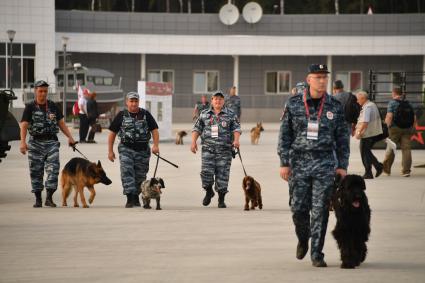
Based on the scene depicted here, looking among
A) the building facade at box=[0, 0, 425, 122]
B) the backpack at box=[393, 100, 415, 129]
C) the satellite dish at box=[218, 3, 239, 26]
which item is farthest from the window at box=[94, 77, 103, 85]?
the backpack at box=[393, 100, 415, 129]

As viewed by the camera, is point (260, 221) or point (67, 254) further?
point (260, 221)

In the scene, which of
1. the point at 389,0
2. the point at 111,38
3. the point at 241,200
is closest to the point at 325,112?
the point at 241,200

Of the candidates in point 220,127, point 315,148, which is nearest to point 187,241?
point 315,148

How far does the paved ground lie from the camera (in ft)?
33.5

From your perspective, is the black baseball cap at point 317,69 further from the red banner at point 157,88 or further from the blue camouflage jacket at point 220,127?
the red banner at point 157,88

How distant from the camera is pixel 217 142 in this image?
16844 millimetres

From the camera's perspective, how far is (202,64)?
67.9 metres

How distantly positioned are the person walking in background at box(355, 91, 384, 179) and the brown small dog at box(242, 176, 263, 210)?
17.7 feet

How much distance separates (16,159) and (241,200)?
11134 mm

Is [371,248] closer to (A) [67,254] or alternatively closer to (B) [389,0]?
(A) [67,254]

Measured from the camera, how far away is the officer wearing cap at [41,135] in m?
16.5

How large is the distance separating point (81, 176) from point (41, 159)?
66 centimetres

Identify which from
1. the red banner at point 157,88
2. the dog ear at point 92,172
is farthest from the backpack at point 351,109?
the red banner at point 157,88

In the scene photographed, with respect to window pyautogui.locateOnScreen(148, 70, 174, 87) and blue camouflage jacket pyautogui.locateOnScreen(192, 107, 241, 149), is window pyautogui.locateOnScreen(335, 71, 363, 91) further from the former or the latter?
blue camouflage jacket pyautogui.locateOnScreen(192, 107, 241, 149)
